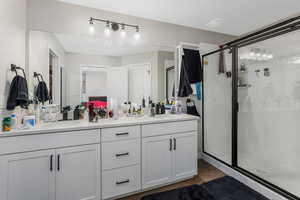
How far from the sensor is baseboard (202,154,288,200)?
5.18ft

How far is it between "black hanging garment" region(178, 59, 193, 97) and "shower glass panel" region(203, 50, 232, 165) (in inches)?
17.9

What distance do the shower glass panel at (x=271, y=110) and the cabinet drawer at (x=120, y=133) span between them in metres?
1.70

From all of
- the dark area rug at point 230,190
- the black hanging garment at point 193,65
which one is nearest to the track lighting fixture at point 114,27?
the black hanging garment at point 193,65

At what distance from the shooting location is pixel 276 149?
1.95m

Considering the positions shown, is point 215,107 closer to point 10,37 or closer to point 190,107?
point 190,107

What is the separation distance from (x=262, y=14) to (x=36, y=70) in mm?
3248

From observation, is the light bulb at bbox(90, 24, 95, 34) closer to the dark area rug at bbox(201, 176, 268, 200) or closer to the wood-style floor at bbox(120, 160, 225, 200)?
the wood-style floor at bbox(120, 160, 225, 200)

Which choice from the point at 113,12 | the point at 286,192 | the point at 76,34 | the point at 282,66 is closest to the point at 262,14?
the point at 282,66

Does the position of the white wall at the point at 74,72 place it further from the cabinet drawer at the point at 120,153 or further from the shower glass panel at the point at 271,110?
the shower glass panel at the point at 271,110

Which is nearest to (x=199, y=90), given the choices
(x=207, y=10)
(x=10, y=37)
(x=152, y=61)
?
(x=152, y=61)

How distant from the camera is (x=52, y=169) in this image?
134 centimetres

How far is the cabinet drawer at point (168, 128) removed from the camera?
1719mm

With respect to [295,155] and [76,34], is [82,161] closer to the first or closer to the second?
[76,34]

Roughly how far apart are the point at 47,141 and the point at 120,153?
0.72 m
